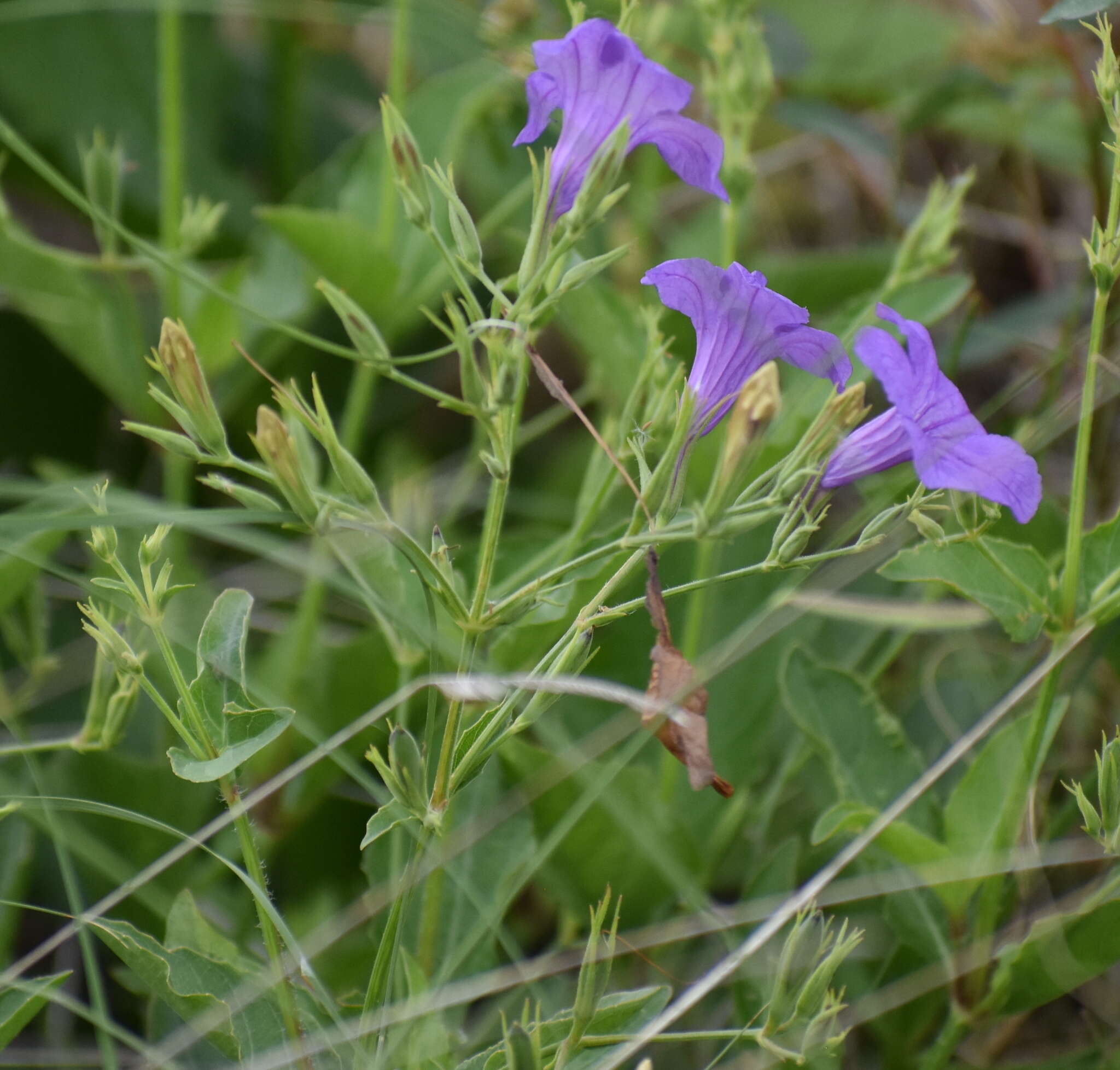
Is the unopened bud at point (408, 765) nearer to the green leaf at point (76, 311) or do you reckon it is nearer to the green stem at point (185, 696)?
the green stem at point (185, 696)

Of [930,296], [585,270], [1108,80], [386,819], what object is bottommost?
[386,819]

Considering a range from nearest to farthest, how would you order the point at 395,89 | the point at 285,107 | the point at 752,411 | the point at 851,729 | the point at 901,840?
the point at 752,411
the point at 901,840
the point at 851,729
the point at 395,89
the point at 285,107

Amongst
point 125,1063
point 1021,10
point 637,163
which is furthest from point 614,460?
point 1021,10

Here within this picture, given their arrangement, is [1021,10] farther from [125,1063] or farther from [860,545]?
[125,1063]

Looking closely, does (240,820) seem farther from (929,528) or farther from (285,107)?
(285,107)

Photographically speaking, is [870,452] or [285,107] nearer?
[870,452]

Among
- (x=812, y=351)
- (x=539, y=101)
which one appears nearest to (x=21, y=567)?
(x=539, y=101)
